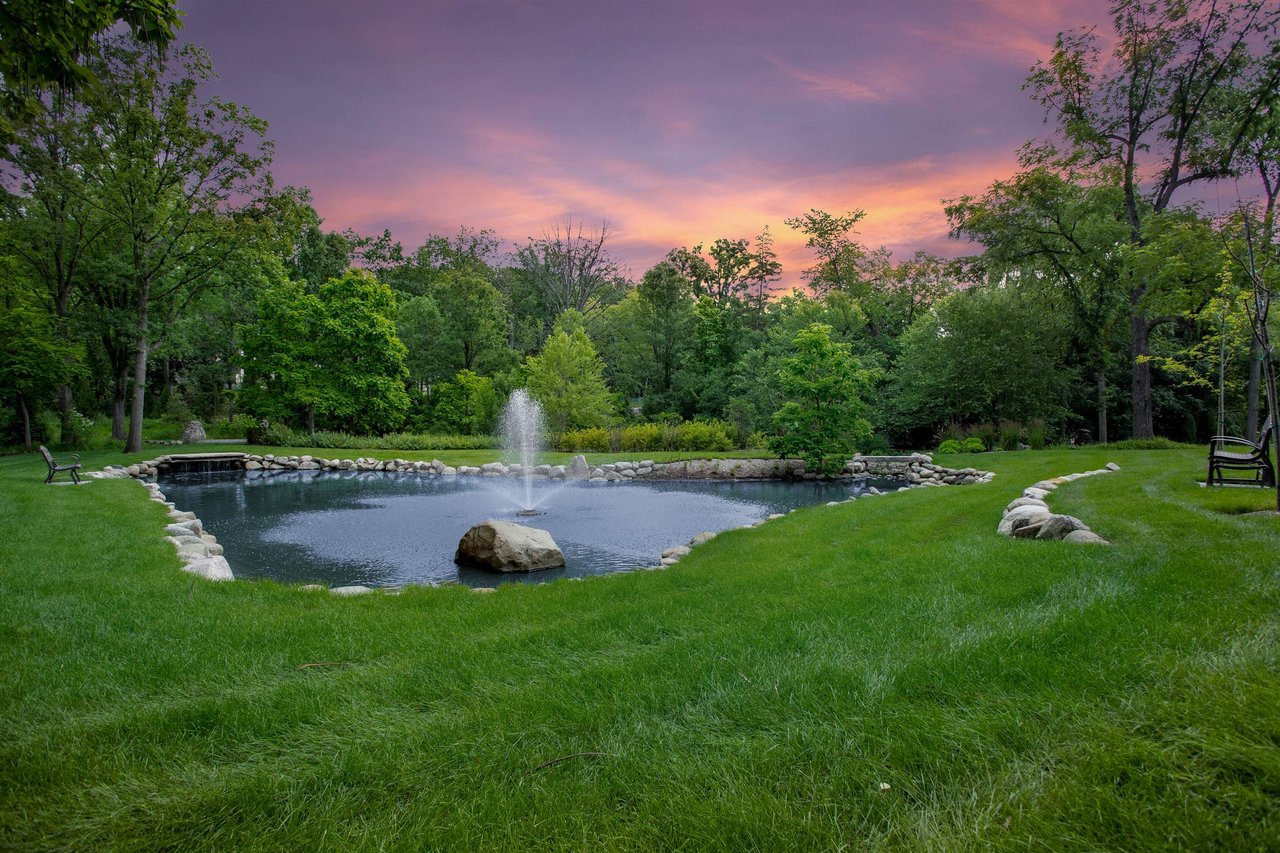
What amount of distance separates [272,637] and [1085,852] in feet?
11.5

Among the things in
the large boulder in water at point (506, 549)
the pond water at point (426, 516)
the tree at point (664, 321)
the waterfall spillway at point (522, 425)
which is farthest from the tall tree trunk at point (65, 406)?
the tree at point (664, 321)

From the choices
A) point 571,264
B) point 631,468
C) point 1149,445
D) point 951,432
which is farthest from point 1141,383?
point 571,264

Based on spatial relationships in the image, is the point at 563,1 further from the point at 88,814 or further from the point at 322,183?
the point at 88,814

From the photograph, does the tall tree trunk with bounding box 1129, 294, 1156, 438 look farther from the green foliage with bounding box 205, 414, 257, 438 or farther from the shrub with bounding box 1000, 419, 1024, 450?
the green foliage with bounding box 205, 414, 257, 438

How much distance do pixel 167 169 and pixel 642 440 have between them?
15337 millimetres

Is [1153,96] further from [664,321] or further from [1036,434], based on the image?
[664,321]

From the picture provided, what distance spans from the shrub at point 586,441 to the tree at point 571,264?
12.8 metres

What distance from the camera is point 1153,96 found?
14.7 meters

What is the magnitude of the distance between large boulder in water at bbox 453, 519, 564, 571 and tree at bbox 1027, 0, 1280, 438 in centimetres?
1587

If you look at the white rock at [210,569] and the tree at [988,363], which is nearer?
the white rock at [210,569]

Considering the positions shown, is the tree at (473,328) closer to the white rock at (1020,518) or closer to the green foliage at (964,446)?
the green foliage at (964,446)

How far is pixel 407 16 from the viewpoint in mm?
7184

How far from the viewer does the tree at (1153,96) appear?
44.6 ft

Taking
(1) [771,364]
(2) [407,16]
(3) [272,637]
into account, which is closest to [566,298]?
(1) [771,364]
